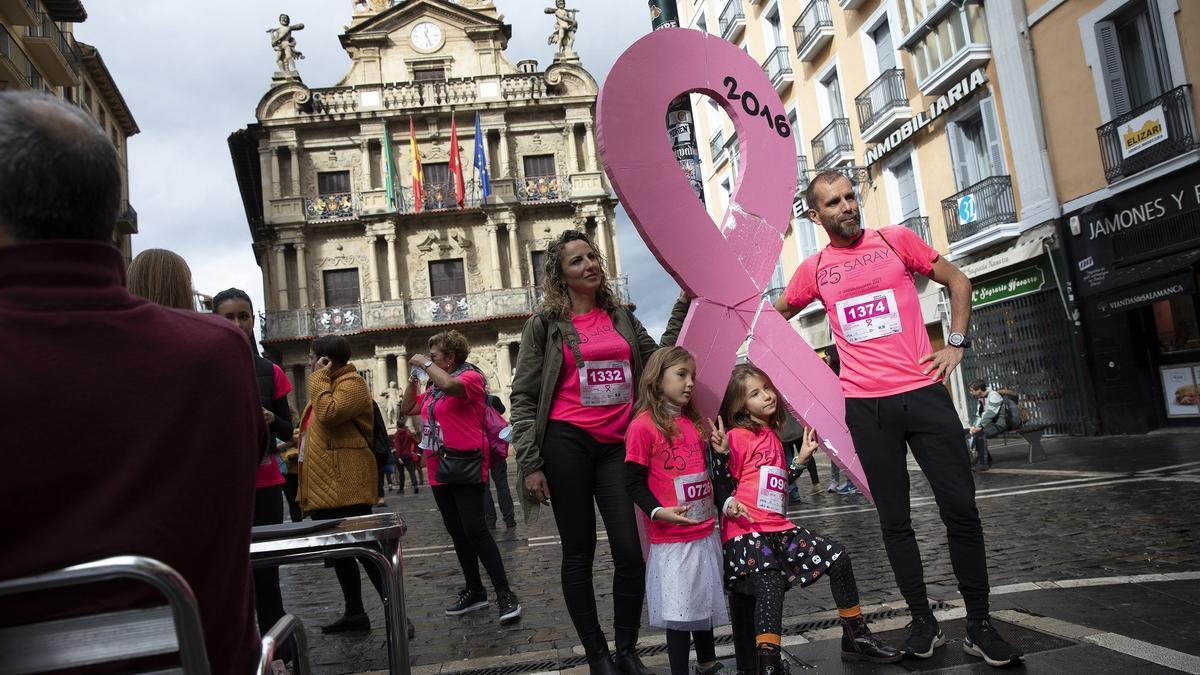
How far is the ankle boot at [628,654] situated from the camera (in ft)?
11.4

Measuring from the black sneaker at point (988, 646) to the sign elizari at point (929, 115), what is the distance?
15.7m

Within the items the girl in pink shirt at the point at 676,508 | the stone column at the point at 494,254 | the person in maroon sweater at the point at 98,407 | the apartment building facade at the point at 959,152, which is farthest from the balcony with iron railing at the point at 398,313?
the person in maroon sweater at the point at 98,407

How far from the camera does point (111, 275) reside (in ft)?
4.92

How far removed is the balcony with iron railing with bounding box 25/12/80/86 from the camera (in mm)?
23641

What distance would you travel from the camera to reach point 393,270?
31406 mm

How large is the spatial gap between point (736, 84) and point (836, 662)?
2826 millimetres

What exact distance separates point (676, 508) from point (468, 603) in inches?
105

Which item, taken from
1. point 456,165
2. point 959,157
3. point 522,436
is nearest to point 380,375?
point 456,165

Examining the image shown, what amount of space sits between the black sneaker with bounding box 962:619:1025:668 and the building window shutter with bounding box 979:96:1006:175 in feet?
50.7

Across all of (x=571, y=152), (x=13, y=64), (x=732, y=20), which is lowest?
(x=13, y=64)

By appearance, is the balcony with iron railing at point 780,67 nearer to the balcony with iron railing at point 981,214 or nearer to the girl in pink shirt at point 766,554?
the balcony with iron railing at point 981,214

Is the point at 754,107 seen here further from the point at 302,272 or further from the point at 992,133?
the point at 302,272

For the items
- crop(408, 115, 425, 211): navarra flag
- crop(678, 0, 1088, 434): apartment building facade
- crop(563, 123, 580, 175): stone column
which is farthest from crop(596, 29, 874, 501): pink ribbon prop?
crop(563, 123, 580, 175): stone column

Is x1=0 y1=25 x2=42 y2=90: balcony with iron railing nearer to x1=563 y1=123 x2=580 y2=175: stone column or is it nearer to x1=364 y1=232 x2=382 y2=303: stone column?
x1=364 y1=232 x2=382 y2=303: stone column
